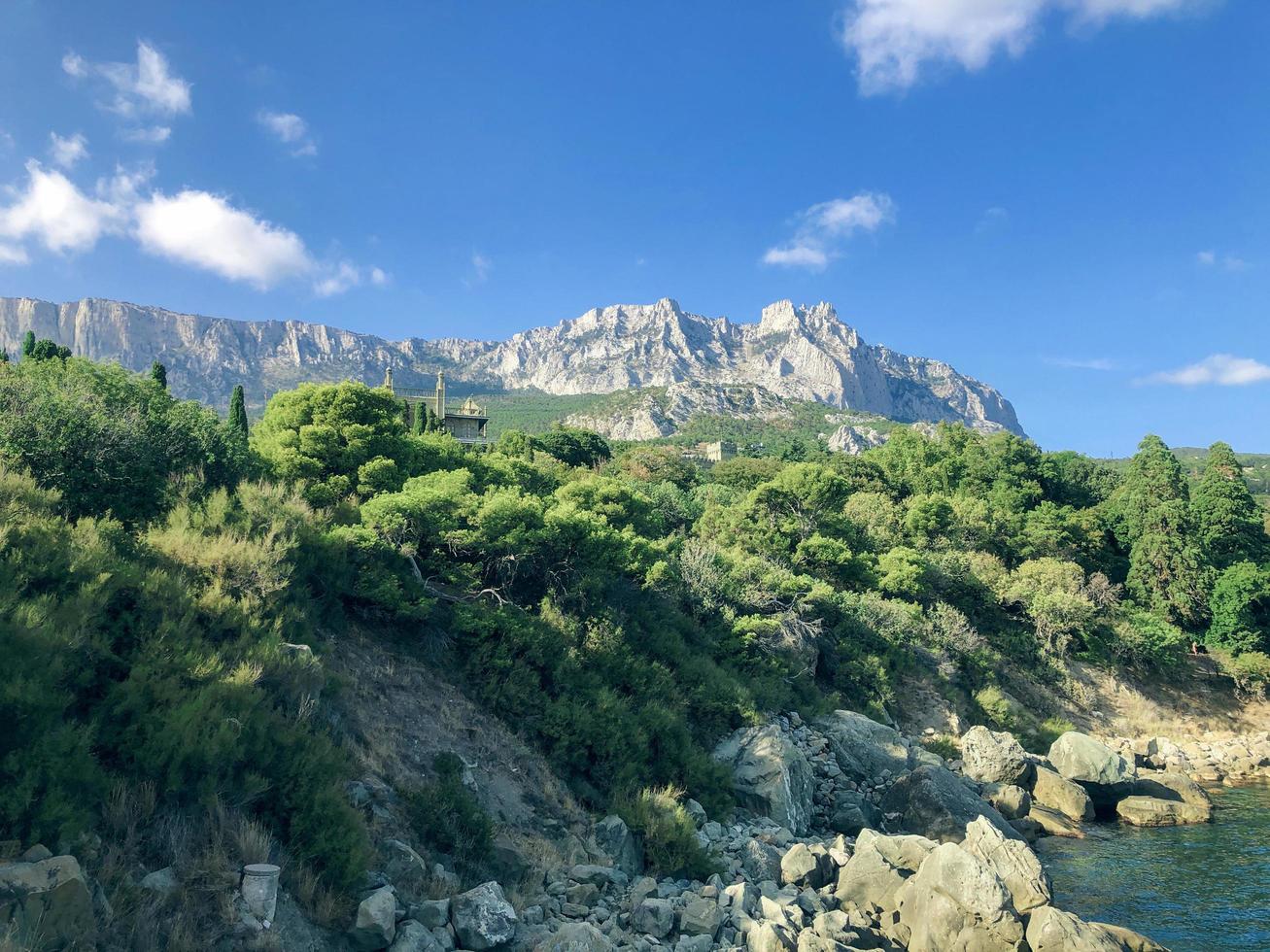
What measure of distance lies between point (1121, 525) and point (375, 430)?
1674 inches

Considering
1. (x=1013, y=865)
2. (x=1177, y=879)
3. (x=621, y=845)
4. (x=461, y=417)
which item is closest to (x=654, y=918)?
(x=621, y=845)

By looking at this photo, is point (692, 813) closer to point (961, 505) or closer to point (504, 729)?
point (504, 729)

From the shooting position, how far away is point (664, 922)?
1005 centimetres

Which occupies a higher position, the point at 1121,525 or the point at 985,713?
the point at 1121,525

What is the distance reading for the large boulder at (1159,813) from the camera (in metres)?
20.3

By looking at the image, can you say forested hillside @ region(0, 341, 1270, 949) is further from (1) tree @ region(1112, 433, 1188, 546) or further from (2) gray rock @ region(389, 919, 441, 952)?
(1) tree @ region(1112, 433, 1188, 546)

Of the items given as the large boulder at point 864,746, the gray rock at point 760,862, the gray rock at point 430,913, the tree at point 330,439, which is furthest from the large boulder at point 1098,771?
the tree at point 330,439

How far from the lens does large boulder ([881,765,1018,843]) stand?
53.5 feet

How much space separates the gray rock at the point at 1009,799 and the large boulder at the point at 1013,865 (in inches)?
306

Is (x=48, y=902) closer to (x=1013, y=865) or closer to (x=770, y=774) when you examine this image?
(x=1013, y=865)

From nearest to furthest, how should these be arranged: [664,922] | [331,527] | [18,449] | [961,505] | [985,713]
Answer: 1. [664,922]
2. [18,449]
3. [331,527]
4. [985,713]
5. [961,505]

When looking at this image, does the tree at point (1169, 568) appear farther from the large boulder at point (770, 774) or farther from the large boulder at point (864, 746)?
the large boulder at point (770, 774)

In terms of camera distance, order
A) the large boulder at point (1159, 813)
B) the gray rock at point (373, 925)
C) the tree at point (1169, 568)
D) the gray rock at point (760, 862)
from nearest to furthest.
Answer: the gray rock at point (373, 925), the gray rock at point (760, 862), the large boulder at point (1159, 813), the tree at point (1169, 568)

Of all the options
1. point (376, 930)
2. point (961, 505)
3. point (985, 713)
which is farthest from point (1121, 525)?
point (376, 930)
